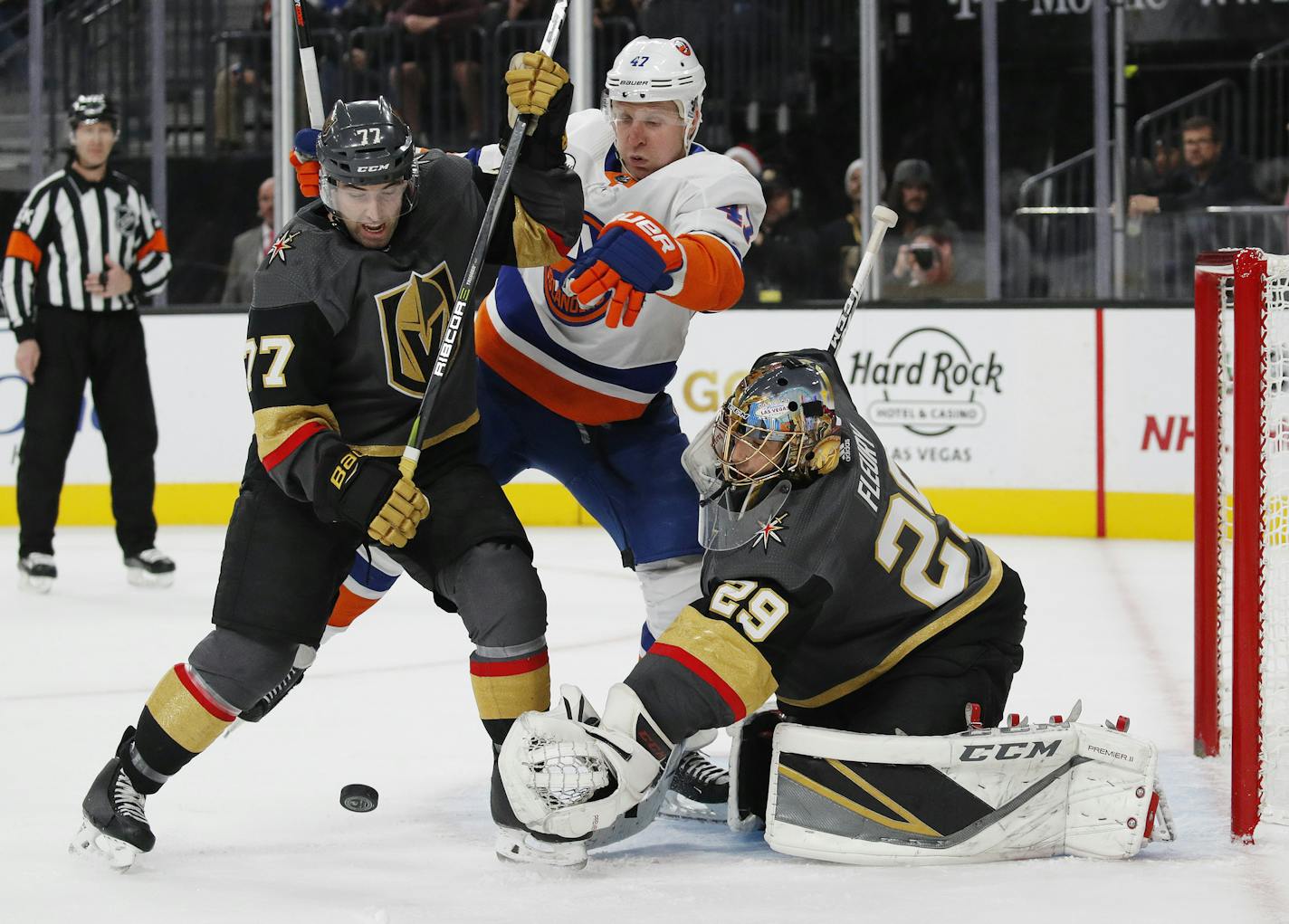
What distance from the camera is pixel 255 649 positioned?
242cm

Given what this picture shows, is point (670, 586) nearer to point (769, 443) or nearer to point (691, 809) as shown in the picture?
point (691, 809)

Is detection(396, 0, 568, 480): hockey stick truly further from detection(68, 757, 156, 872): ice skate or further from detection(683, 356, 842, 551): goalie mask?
detection(68, 757, 156, 872): ice skate

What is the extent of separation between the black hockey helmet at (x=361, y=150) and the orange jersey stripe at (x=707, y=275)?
41 centimetres

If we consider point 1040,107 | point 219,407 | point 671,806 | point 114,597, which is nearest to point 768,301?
point 1040,107

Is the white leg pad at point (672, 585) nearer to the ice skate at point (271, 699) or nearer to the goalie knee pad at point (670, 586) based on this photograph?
the goalie knee pad at point (670, 586)

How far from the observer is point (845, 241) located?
6469mm

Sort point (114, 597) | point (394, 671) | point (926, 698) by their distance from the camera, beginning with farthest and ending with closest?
point (114, 597) < point (394, 671) < point (926, 698)

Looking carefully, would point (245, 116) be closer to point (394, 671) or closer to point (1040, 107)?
point (1040, 107)

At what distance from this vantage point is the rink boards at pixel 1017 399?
5738 millimetres

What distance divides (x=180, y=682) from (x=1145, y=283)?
14.4 feet

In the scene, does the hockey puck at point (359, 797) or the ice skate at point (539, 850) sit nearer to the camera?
the ice skate at point (539, 850)

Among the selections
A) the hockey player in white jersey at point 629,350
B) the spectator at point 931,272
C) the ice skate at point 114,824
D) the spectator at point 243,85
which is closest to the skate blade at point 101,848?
the ice skate at point 114,824

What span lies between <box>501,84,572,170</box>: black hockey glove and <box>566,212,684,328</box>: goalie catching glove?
0.65ft

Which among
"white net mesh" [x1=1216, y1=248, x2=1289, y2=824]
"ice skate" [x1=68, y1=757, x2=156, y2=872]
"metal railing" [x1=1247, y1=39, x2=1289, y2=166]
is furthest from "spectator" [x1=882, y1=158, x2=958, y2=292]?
"ice skate" [x1=68, y1=757, x2=156, y2=872]
